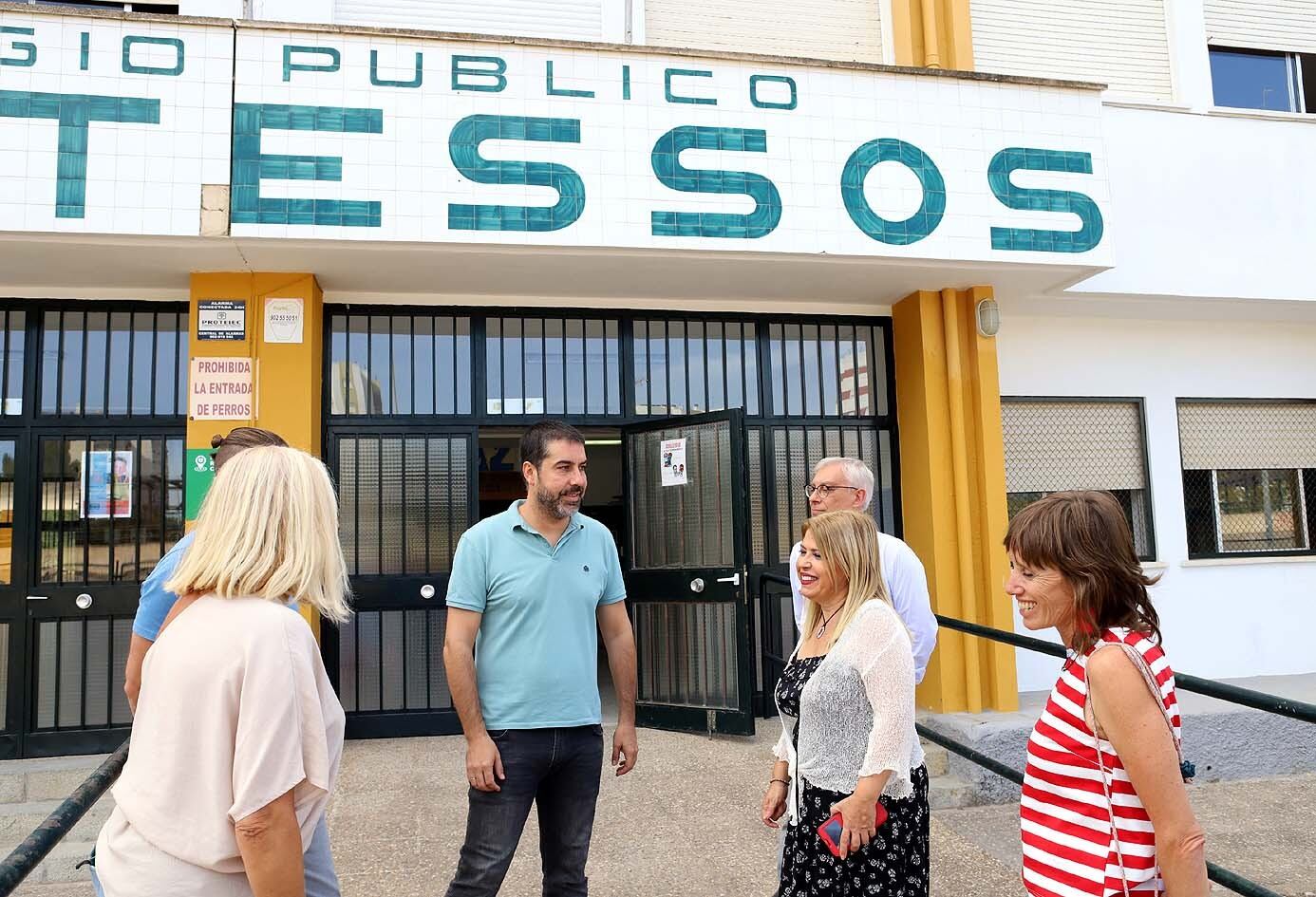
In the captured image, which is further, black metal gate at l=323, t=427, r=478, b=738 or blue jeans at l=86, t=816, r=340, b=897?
black metal gate at l=323, t=427, r=478, b=738

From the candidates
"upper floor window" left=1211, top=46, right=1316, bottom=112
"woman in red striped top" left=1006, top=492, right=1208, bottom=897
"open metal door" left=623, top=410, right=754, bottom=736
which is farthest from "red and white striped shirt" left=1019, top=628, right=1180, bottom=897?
"upper floor window" left=1211, top=46, right=1316, bottom=112

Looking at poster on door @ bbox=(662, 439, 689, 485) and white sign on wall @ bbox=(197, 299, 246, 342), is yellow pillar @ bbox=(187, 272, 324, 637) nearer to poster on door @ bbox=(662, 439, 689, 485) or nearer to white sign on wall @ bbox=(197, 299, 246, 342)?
white sign on wall @ bbox=(197, 299, 246, 342)

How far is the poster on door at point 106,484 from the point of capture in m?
5.56

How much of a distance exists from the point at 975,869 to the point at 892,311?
159 inches

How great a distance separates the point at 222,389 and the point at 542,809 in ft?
12.5

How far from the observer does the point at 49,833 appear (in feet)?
5.75

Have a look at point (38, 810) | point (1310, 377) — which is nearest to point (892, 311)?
point (1310, 377)

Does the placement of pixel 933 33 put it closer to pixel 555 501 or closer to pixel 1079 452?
pixel 1079 452

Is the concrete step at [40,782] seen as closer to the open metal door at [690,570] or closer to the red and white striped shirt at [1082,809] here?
the open metal door at [690,570]

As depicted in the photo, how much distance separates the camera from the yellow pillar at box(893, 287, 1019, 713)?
233 inches

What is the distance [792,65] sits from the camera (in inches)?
215

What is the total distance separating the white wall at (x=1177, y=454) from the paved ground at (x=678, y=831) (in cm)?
141

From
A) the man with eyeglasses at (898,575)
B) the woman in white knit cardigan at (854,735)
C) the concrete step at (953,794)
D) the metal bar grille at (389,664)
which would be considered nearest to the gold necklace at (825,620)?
the woman in white knit cardigan at (854,735)

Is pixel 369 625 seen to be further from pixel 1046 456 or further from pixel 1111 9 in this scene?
pixel 1111 9
